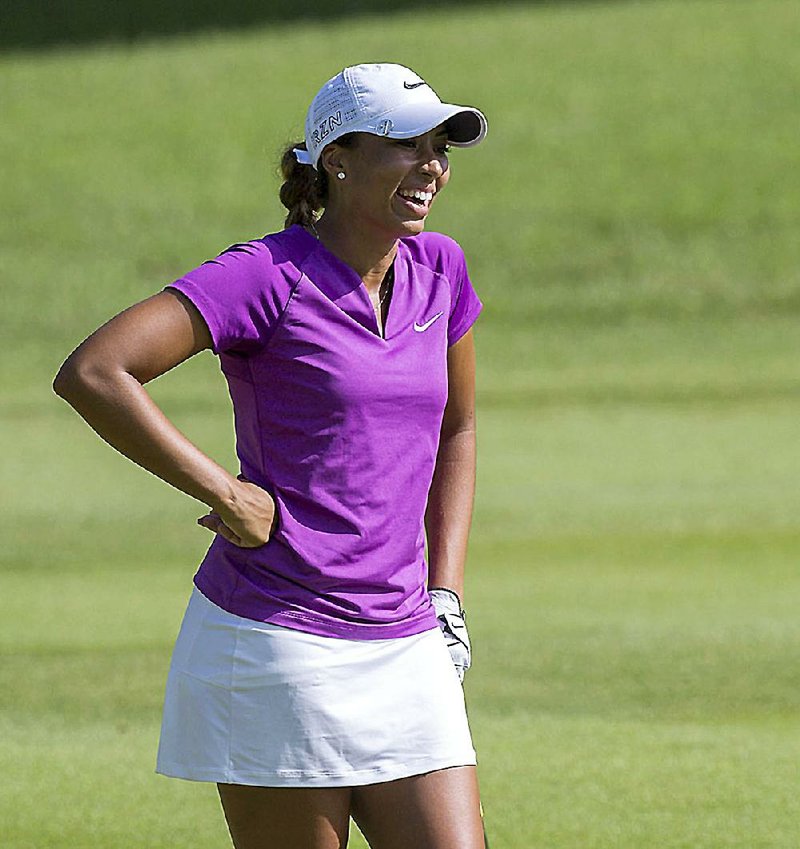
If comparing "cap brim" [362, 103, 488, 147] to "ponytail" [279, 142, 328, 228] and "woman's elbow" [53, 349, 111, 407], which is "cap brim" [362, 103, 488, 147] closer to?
"ponytail" [279, 142, 328, 228]

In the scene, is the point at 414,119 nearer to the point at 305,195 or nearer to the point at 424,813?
the point at 305,195

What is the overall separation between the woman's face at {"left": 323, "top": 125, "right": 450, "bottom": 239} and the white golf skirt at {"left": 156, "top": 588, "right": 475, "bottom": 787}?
26.5 inches

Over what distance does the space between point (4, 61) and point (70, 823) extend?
95.9 ft

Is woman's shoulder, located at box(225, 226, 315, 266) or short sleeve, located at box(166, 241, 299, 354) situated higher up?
woman's shoulder, located at box(225, 226, 315, 266)

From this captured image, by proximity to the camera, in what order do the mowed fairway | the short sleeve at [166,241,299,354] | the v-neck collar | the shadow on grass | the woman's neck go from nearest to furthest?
the short sleeve at [166,241,299,354] → the v-neck collar → the woman's neck → the mowed fairway → the shadow on grass

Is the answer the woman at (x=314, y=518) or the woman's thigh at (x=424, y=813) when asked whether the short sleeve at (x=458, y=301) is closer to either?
the woman at (x=314, y=518)

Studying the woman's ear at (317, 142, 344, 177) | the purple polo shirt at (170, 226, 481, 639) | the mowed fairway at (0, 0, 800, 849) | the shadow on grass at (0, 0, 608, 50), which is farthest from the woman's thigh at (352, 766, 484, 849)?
the shadow on grass at (0, 0, 608, 50)

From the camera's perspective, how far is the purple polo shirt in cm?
307

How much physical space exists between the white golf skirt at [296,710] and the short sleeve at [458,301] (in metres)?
0.57

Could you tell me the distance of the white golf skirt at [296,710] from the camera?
307 centimetres

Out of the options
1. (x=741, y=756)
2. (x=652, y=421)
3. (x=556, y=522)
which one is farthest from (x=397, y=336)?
(x=652, y=421)

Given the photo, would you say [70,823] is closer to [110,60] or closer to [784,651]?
[784,651]

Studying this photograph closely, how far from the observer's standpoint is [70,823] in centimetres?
529

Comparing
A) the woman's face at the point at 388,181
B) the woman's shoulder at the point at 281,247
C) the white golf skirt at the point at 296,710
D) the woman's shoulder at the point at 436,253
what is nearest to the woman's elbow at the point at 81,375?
the woman's shoulder at the point at 281,247
